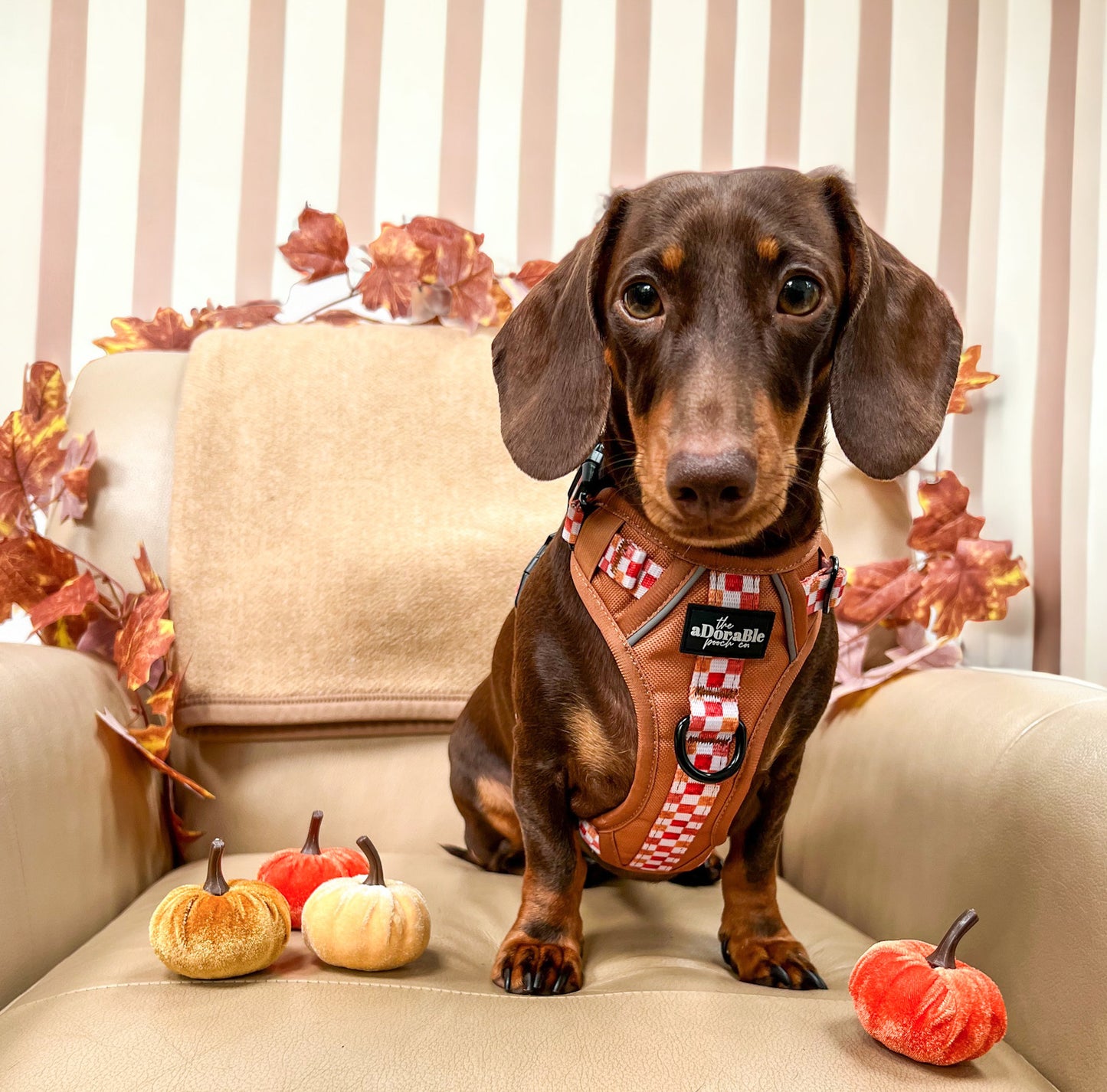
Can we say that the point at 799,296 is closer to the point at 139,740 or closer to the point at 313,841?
the point at 313,841

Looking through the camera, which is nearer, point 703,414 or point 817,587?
point 703,414

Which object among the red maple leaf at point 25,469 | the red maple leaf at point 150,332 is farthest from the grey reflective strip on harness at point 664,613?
the red maple leaf at point 150,332

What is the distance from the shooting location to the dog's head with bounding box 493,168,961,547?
36.0 inches

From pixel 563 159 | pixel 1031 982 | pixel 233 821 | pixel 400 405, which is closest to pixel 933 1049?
pixel 1031 982

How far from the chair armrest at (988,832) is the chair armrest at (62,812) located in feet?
3.44

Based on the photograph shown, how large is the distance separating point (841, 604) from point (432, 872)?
814mm

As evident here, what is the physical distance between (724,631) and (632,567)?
12 centimetres

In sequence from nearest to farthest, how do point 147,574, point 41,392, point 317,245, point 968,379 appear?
point 147,574
point 41,392
point 968,379
point 317,245

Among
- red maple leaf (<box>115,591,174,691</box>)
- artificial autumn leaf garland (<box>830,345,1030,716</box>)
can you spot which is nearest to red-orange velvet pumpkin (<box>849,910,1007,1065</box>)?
artificial autumn leaf garland (<box>830,345,1030,716</box>)

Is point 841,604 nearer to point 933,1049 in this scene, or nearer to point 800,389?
point 800,389

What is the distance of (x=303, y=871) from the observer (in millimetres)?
1243

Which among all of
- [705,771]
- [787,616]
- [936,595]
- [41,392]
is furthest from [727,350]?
[41,392]

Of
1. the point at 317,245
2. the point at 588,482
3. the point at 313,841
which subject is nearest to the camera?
the point at 588,482

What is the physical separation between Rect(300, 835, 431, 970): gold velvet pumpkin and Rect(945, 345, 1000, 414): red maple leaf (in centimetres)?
136
